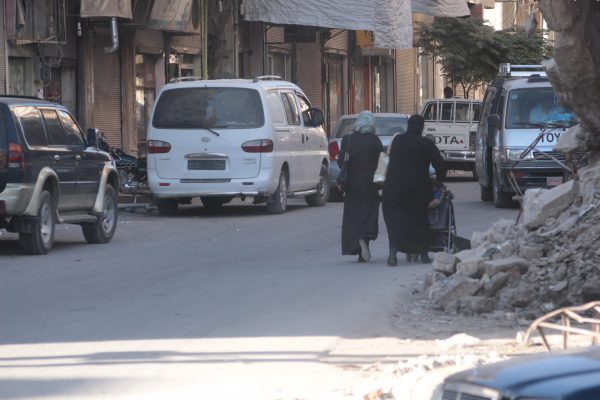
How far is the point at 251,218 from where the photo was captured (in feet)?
65.6

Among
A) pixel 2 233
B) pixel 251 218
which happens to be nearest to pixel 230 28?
pixel 251 218

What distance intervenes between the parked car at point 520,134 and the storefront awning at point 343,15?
1040 cm

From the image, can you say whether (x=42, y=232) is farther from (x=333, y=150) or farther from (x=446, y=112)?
(x=446, y=112)

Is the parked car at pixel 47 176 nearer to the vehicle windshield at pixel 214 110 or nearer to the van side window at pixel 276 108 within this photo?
the vehicle windshield at pixel 214 110

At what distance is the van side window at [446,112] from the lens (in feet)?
104

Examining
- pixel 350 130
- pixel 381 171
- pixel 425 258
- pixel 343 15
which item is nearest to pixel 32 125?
pixel 381 171

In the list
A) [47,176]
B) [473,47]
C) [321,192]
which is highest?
[473,47]

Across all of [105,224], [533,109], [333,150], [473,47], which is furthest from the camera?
[473,47]

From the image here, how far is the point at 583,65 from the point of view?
12.4 m

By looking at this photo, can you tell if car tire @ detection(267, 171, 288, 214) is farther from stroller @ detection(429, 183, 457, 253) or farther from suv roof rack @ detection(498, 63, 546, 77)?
stroller @ detection(429, 183, 457, 253)

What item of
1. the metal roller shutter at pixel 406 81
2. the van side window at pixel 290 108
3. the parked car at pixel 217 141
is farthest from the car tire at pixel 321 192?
the metal roller shutter at pixel 406 81

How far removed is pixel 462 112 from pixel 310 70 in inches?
386

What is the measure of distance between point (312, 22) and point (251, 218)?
1298 centimetres

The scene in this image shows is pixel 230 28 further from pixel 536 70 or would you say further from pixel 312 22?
pixel 536 70
